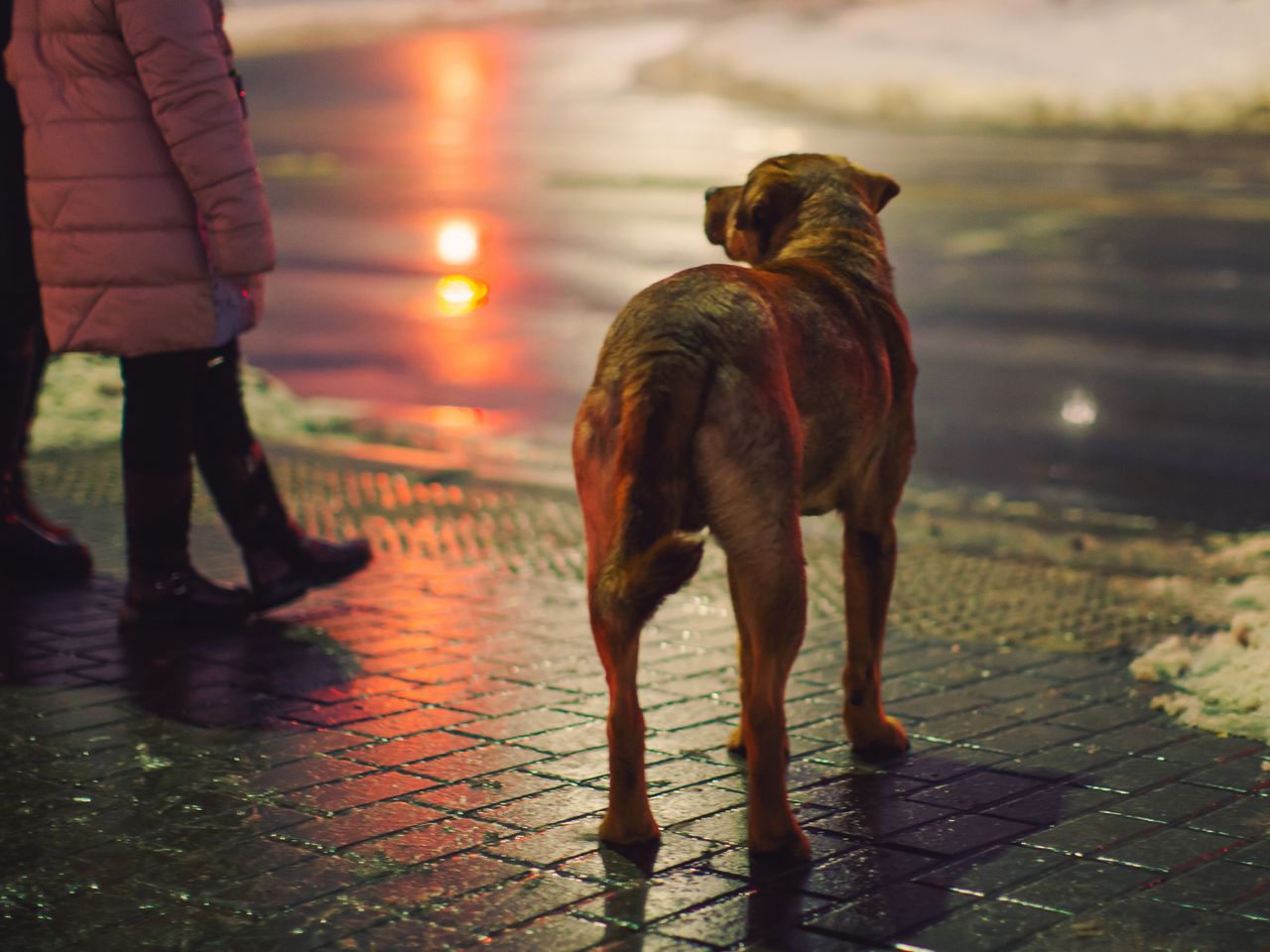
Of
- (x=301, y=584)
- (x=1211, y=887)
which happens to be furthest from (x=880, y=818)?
(x=301, y=584)

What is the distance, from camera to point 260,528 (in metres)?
5.62

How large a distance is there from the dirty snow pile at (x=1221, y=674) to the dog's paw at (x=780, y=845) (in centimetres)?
153

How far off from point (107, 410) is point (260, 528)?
13.3 feet

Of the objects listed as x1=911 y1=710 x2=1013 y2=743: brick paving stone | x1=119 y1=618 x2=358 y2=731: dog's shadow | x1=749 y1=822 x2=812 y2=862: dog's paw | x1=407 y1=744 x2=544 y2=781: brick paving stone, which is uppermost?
x1=749 y1=822 x2=812 y2=862: dog's paw

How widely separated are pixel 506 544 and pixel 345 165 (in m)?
20.9

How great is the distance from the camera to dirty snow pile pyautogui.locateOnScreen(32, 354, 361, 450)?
8.81m

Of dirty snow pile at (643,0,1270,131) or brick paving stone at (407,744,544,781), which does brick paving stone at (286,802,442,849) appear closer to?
brick paving stone at (407,744,544,781)

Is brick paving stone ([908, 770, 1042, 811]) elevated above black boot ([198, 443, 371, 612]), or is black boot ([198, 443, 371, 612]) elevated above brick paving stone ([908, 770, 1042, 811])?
black boot ([198, 443, 371, 612])

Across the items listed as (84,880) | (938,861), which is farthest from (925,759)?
(84,880)

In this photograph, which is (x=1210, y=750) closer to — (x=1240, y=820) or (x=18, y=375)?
(x=1240, y=820)

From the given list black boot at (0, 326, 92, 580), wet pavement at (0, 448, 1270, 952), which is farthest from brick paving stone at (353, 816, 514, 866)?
black boot at (0, 326, 92, 580)

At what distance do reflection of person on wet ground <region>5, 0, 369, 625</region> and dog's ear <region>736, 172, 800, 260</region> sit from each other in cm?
158

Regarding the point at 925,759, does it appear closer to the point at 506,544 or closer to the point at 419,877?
the point at 419,877

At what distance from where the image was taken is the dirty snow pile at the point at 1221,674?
4.54 m
